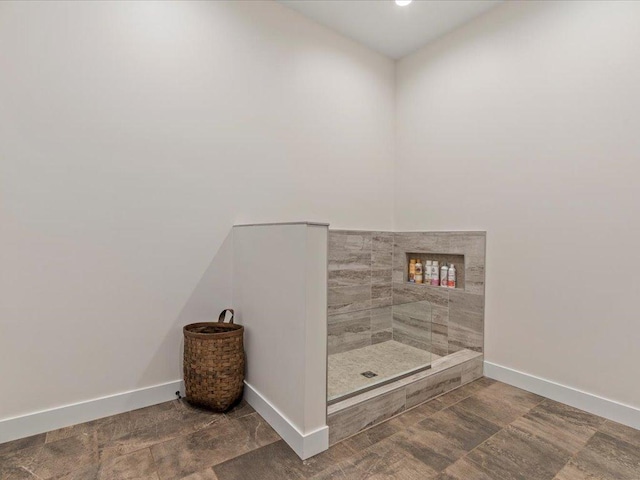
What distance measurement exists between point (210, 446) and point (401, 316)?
1.63 meters

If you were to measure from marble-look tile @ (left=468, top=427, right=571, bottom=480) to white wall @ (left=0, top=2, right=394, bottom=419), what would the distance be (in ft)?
5.42

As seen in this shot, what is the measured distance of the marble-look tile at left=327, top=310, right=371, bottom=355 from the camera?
2449 millimetres

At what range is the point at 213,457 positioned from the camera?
149 cm

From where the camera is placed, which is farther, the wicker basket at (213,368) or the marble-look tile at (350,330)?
the marble-look tile at (350,330)

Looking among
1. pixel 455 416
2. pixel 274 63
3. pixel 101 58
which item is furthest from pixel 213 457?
pixel 274 63

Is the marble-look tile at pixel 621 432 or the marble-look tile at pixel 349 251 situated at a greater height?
the marble-look tile at pixel 349 251

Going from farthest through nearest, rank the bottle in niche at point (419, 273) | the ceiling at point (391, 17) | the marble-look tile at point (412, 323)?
Result: the bottle in niche at point (419, 273) → the marble-look tile at point (412, 323) → the ceiling at point (391, 17)

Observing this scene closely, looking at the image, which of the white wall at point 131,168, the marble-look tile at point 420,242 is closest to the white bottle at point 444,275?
the marble-look tile at point 420,242

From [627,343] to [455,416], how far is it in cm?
101

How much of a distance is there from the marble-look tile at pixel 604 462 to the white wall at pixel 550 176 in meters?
0.34

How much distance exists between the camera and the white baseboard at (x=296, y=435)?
149cm

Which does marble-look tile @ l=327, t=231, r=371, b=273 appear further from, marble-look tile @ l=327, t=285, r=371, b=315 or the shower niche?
the shower niche

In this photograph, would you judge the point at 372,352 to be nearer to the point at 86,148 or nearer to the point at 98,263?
the point at 98,263

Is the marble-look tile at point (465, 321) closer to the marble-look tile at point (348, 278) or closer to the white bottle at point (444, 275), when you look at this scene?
the white bottle at point (444, 275)
